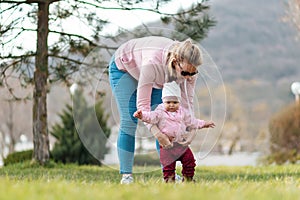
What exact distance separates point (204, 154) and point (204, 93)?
22.6 inches

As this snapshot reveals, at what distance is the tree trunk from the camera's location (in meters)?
8.31

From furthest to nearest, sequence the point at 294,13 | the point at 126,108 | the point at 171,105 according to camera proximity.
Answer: the point at 294,13
the point at 126,108
the point at 171,105

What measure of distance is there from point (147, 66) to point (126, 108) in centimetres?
56

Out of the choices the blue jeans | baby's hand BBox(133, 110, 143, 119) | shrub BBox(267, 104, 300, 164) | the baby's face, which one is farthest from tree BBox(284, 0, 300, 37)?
baby's hand BBox(133, 110, 143, 119)

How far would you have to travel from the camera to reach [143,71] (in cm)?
421

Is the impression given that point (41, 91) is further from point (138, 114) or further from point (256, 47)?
point (256, 47)

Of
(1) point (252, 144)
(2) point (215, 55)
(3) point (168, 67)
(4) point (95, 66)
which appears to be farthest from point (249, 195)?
(2) point (215, 55)

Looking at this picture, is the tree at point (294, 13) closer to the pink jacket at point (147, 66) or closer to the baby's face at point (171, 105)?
the pink jacket at point (147, 66)

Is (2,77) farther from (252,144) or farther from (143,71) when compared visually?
(252,144)

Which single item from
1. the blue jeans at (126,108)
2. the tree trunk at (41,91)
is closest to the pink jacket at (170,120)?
the blue jeans at (126,108)

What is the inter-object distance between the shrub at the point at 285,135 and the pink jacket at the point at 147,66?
9670mm

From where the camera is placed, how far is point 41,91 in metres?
8.41

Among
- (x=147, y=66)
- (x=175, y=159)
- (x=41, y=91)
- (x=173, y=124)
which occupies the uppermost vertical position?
(x=147, y=66)

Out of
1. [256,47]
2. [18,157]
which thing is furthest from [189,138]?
[256,47]
